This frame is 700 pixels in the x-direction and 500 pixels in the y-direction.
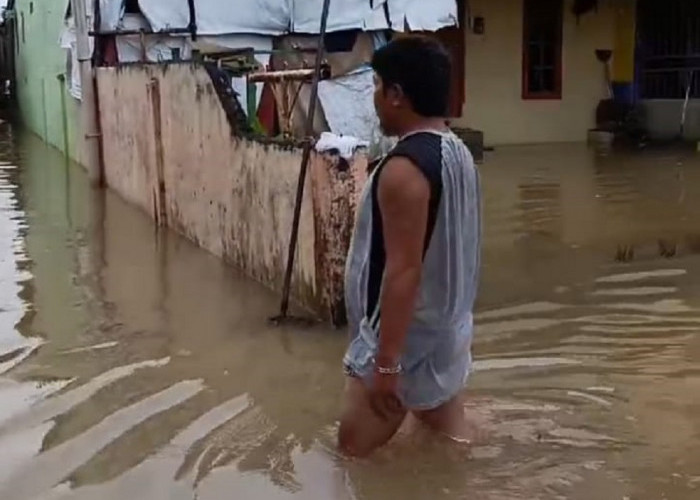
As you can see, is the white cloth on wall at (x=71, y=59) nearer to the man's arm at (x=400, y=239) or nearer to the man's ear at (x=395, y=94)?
the man's ear at (x=395, y=94)

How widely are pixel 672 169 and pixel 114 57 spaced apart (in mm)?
7009

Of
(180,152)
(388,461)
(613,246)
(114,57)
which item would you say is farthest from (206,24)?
(388,461)

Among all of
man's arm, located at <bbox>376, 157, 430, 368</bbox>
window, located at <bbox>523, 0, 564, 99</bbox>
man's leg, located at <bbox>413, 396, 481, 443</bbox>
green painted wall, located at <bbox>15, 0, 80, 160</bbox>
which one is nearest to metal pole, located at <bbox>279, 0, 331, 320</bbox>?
Answer: man's leg, located at <bbox>413, 396, 481, 443</bbox>

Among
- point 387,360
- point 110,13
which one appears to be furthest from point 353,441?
point 110,13

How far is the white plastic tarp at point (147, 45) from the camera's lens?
530 inches

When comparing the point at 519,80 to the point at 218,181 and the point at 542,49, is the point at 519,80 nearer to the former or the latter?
the point at 542,49

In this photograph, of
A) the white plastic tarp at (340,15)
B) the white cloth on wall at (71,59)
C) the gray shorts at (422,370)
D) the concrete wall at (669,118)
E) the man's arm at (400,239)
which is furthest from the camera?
the concrete wall at (669,118)

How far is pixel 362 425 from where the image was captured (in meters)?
3.82

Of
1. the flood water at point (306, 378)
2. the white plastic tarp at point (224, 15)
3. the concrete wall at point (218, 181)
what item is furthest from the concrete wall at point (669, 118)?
the concrete wall at point (218, 181)

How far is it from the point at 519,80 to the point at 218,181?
1065 centimetres

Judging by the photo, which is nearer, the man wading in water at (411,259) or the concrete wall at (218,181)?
the man wading in water at (411,259)

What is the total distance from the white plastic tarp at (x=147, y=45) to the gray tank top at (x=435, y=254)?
10223 mm

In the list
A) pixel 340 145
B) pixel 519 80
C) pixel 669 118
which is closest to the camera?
pixel 340 145

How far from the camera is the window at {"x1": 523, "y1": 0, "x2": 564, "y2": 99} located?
58.7ft
